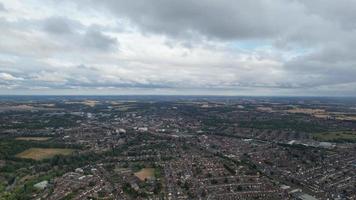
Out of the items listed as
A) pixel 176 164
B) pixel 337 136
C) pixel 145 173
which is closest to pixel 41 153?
→ pixel 145 173

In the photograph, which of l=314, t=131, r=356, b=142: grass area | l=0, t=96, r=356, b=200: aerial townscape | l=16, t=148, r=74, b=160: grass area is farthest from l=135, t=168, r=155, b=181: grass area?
l=314, t=131, r=356, b=142: grass area

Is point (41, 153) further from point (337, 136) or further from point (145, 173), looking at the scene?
point (337, 136)

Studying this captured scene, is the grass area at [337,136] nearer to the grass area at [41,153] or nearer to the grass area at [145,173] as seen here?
the grass area at [145,173]

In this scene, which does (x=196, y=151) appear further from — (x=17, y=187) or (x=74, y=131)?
(x=74, y=131)

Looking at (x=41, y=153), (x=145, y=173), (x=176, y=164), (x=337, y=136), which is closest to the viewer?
(x=145, y=173)

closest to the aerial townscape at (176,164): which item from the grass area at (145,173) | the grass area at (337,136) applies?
the grass area at (337,136)

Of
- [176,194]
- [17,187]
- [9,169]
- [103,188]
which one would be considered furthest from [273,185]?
[9,169]
